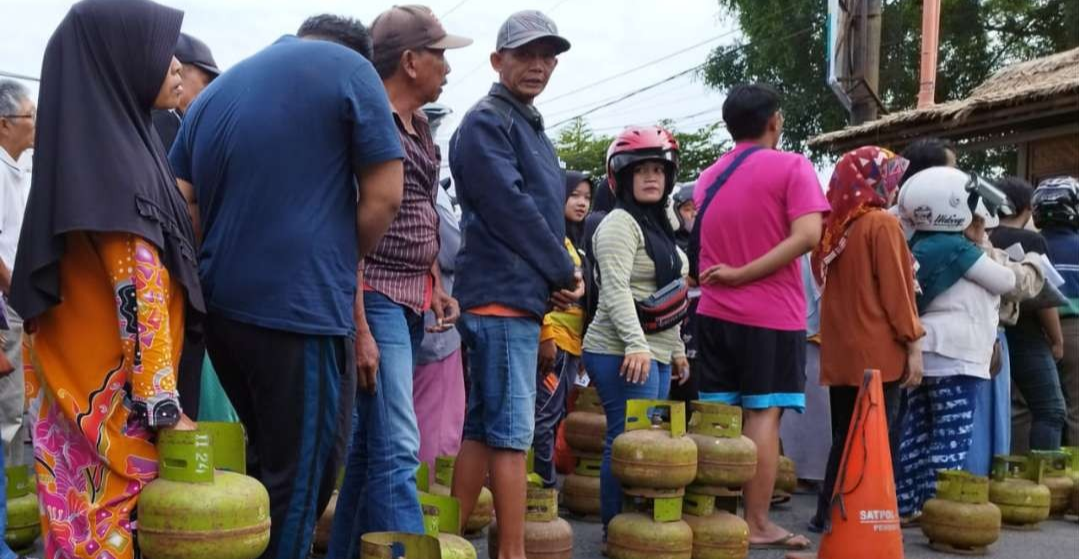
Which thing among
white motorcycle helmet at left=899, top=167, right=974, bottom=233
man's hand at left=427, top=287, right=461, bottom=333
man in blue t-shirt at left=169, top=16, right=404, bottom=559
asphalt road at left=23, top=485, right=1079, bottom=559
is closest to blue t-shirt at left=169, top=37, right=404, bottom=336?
man in blue t-shirt at left=169, top=16, right=404, bottom=559

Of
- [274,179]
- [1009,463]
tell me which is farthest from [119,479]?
[1009,463]

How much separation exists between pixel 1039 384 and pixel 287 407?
571cm

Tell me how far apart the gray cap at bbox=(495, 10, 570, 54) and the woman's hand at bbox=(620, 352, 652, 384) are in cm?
135

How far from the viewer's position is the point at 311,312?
9.95 ft

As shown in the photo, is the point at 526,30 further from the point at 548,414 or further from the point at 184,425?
the point at 548,414

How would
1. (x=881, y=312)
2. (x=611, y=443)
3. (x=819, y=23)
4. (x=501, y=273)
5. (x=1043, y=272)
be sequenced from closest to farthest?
(x=501, y=273) → (x=611, y=443) → (x=881, y=312) → (x=1043, y=272) → (x=819, y=23)

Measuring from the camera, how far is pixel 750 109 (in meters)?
5.32

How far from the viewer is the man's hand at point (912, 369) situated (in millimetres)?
5453

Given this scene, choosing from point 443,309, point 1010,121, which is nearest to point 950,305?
point 443,309

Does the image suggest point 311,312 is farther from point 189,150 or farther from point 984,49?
point 984,49

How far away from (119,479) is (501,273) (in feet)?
5.71

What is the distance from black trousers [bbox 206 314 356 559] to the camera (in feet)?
9.91

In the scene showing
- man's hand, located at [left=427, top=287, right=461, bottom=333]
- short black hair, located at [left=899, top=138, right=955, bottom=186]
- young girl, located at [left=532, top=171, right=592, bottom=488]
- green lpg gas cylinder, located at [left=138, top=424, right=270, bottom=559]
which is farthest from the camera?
short black hair, located at [left=899, top=138, right=955, bottom=186]

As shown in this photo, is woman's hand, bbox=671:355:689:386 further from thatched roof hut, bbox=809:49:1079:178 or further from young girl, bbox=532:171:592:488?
thatched roof hut, bbox=809:49:1079:178
